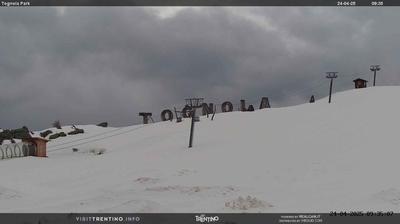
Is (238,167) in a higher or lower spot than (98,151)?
higher

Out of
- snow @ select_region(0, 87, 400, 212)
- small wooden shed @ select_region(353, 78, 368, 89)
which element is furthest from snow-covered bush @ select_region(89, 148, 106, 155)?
small wooden shed @ select_region(353, 78, 368, 89)

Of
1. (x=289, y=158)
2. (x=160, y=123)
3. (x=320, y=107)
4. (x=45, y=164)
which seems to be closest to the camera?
(x=289, y=158)

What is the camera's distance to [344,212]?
19.8m

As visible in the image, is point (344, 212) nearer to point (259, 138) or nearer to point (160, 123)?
point (259, 138)

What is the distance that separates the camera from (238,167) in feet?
98.6

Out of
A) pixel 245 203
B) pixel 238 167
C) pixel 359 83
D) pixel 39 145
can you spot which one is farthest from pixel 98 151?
pixel 359 83

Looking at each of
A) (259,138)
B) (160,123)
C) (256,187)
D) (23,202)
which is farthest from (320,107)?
(23,202)

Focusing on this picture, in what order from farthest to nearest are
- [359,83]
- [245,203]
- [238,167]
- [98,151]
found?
[359,83], [98,151], [238,167], [245,203]

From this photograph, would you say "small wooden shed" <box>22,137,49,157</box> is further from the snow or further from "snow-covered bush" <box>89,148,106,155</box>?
"snow-covered bush" <box>89,148,106,155</box>

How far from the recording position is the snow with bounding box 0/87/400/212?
880 inches

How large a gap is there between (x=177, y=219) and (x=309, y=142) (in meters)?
18.6
